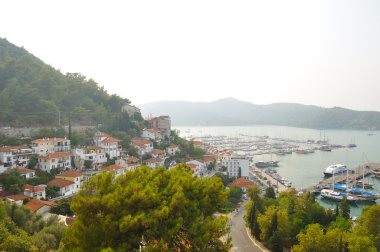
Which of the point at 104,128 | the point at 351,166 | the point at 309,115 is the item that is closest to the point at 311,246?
the point at 104,128

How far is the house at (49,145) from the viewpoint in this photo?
848 inches

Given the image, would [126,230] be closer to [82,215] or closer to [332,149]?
[82,215]

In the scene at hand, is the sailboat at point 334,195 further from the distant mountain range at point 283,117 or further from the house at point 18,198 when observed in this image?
the distant mountain range at point 283,117

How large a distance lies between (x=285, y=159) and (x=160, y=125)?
23.6m

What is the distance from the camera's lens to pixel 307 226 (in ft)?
49.6

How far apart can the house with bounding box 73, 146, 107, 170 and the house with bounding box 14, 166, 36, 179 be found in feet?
11.9

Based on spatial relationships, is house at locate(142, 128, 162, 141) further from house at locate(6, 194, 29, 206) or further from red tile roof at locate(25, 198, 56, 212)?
red tile roof at locate(25, 198, 56, 212)

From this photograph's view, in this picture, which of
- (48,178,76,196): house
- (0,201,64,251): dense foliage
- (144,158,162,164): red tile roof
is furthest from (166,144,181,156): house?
(0,201,64,251): dense foliage

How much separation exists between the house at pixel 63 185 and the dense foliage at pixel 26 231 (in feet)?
19.5

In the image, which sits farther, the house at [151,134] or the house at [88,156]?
the house at [151,134]

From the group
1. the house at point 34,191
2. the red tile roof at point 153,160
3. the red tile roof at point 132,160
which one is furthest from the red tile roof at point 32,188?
the red tile roof at point 153,160

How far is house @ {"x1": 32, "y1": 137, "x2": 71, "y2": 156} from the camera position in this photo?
70.6 feet

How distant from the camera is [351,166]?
44.7 m

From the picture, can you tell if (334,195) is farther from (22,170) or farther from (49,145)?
(22,170)
